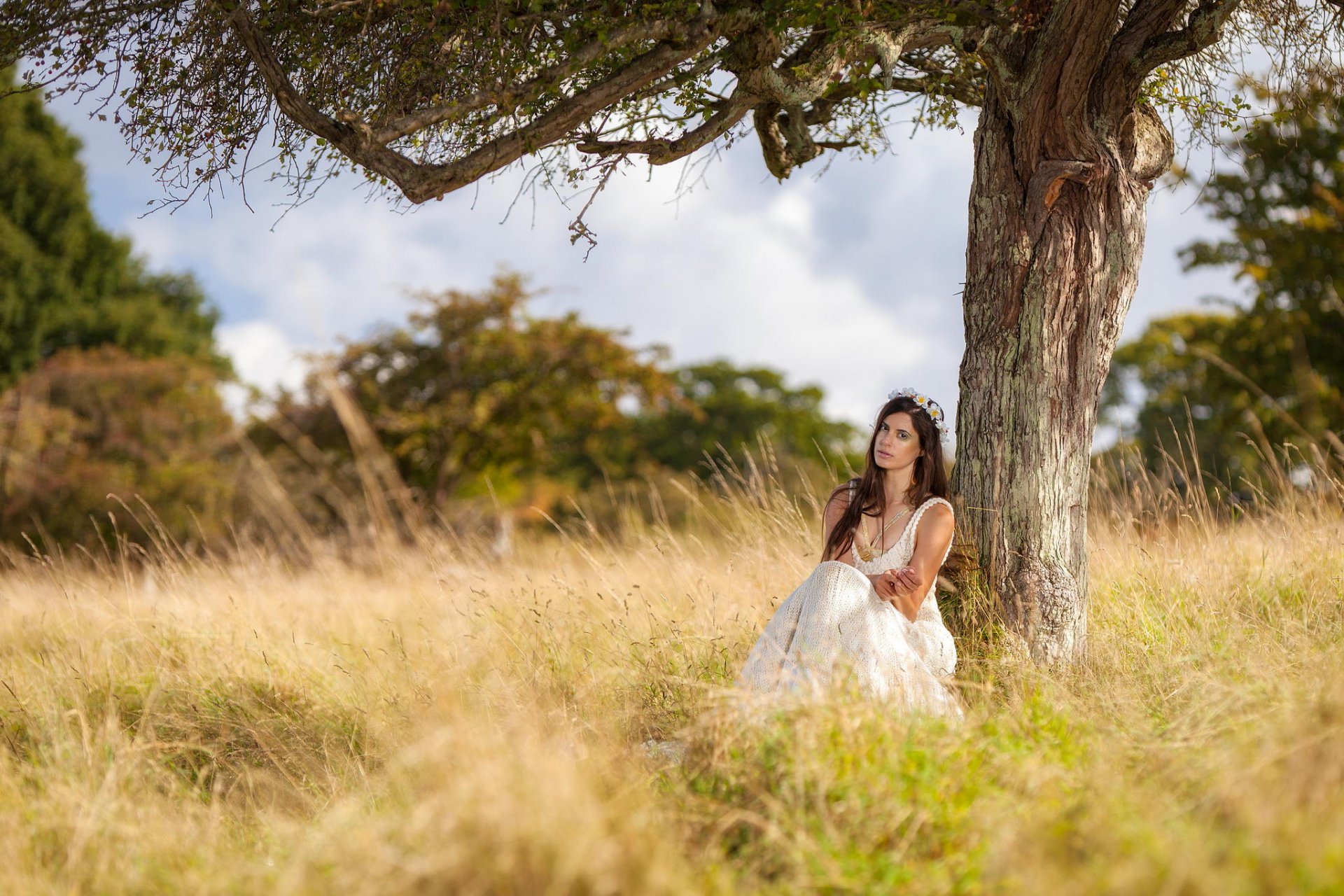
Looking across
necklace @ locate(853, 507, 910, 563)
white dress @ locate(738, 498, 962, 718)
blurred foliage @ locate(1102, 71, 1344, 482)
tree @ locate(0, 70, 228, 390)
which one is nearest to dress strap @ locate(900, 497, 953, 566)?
necklace @ locate(853, 507, 910, 563)

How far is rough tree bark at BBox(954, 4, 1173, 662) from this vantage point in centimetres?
388

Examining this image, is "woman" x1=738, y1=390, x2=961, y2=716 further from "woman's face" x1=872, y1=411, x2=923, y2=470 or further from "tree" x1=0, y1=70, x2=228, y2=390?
"tree" x1=0, y1=70, x2=228, y2=390

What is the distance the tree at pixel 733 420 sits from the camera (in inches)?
1330

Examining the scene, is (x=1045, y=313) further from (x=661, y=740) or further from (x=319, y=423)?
(x=319, y=423)

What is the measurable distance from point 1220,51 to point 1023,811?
436 centimetres

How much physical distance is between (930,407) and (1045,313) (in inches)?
25.6

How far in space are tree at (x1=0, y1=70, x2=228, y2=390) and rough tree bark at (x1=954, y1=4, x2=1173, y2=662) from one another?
20364 millimetres

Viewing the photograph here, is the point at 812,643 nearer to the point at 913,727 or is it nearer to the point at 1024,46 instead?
the point at 913,727

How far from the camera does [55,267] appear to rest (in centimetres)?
2286

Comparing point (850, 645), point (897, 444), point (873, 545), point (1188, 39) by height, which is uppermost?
point (1188, 39)

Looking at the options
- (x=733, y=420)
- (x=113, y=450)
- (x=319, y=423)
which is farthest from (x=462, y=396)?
(x=733, y=420)

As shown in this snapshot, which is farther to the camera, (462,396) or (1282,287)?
(462,396)

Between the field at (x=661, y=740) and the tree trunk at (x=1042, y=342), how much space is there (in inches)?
12.6

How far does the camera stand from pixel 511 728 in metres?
3.09
